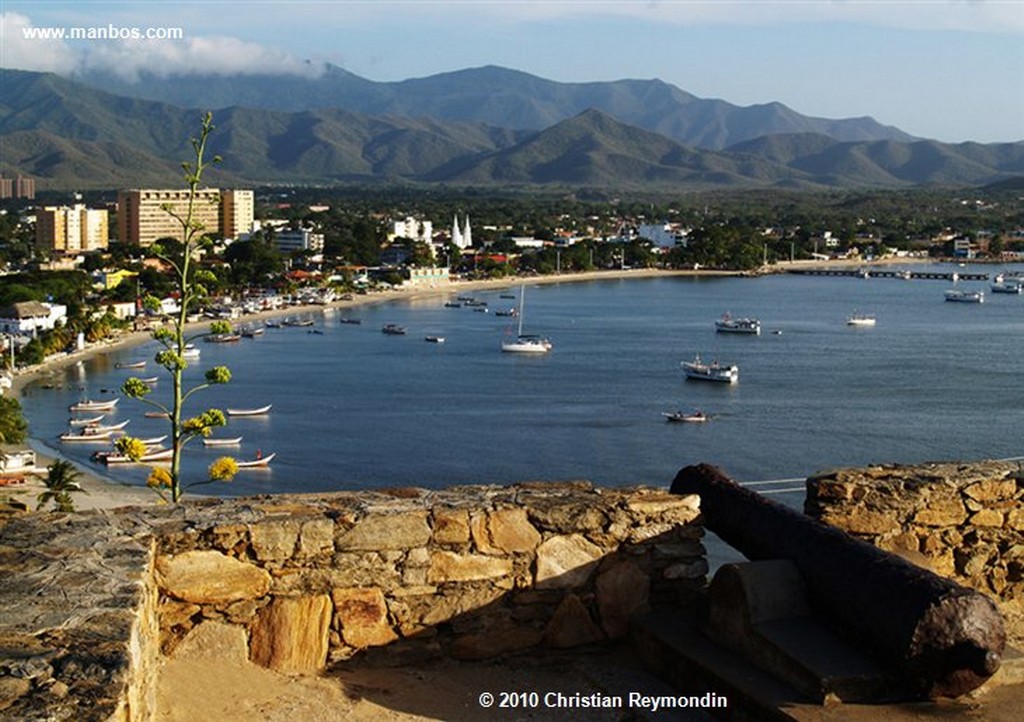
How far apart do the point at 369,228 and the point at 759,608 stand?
111 meters

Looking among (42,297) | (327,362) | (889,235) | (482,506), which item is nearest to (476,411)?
(327,362)

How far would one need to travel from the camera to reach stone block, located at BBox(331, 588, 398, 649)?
3.89 metres

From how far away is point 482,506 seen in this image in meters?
4.05

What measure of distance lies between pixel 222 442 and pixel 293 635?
32845mm

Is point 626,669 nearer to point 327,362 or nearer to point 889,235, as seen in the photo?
point 327,362

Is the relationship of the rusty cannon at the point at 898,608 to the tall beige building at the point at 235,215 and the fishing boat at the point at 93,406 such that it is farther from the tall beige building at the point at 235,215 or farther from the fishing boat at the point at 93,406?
the tall beige building at the point at 235,215

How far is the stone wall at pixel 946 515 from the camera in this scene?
14.3 ft

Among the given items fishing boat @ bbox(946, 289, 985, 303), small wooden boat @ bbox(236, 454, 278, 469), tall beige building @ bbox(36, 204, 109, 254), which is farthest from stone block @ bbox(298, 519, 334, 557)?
tall beige building @ bbox(36, 204, 109, 254)

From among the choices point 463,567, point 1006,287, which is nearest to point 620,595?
point 463,567

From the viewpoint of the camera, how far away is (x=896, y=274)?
109 meters

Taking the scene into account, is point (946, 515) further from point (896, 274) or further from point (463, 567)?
point (896, 274)

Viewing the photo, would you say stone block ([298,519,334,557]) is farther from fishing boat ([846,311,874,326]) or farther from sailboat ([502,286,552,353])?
fishing boat ([846,311,874,326])

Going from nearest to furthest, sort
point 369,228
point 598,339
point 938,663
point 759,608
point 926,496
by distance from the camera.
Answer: point 938,663 → point 759,608 → point 926,496 → point 598,339 → point 369,228

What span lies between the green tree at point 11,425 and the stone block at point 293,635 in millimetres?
30684
